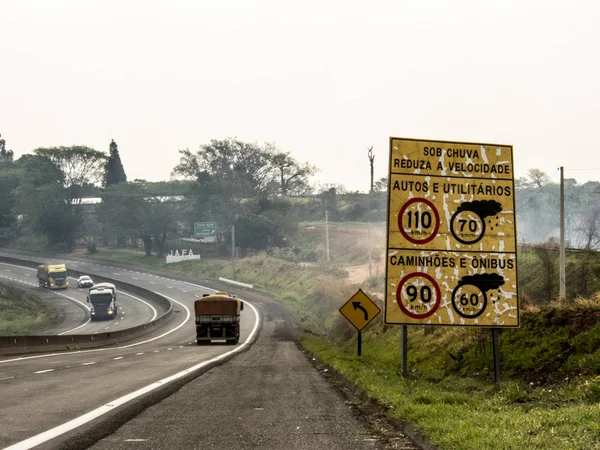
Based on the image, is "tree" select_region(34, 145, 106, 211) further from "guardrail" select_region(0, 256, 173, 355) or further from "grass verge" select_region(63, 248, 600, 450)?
"grass verge" select_region(63, 248, 600, 450)

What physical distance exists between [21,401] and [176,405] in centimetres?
260

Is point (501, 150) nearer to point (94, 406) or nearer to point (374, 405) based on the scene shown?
point (374, 405)

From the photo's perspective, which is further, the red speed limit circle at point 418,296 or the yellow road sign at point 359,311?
the yellow road sign at point 359,311

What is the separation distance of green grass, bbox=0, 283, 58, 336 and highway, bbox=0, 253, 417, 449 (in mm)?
51803

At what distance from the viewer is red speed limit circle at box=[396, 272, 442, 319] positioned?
1633 cm

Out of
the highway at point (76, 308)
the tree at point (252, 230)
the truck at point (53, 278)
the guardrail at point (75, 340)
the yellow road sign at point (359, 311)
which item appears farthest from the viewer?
the tree at point (252, 230)

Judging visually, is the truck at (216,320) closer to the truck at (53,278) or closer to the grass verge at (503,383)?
the grass verge at (503,383)

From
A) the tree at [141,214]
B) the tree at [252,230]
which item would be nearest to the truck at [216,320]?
the tree at [252,230]

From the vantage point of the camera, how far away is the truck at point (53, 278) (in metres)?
99.1

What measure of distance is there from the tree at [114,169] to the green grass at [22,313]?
214 ft

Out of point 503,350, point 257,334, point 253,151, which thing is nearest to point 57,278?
point 257,334

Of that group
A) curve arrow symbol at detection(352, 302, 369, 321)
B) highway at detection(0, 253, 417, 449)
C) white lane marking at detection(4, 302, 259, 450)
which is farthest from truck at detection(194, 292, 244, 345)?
white lane marking at detection(4, 302, 259, 450)

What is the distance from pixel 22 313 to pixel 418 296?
236 ft

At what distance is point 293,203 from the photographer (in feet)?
500
